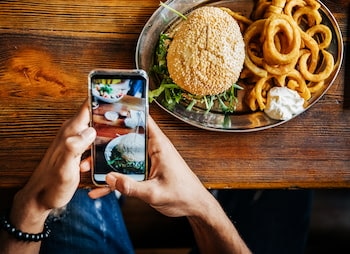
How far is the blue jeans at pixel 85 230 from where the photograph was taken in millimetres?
1840

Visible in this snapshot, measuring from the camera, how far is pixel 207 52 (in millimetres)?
1582

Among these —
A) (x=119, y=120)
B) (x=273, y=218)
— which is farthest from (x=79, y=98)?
(x=273, y=218)

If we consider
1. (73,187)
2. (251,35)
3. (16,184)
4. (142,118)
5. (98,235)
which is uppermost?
(251,35)

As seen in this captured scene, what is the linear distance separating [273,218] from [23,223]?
0.85 metres

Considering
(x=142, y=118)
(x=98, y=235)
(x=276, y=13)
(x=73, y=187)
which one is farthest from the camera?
(x=98, y=235)

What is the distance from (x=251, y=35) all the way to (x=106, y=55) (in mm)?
417

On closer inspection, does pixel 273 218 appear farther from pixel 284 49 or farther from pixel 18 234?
pixel 18 234

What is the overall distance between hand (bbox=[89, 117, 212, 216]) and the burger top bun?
0.19 m

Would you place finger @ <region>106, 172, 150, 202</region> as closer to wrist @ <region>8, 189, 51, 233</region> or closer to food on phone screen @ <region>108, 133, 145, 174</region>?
food on phone screen @ <region>108, 133, 145, 174</region>

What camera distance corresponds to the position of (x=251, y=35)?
1.68m

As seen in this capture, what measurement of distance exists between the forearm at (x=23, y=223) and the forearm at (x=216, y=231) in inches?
16.1

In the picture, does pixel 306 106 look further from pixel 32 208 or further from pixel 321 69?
pixel 32 208

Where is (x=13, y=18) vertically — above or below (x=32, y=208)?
above

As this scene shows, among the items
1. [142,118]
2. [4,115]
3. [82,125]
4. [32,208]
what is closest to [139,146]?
[142,118]
